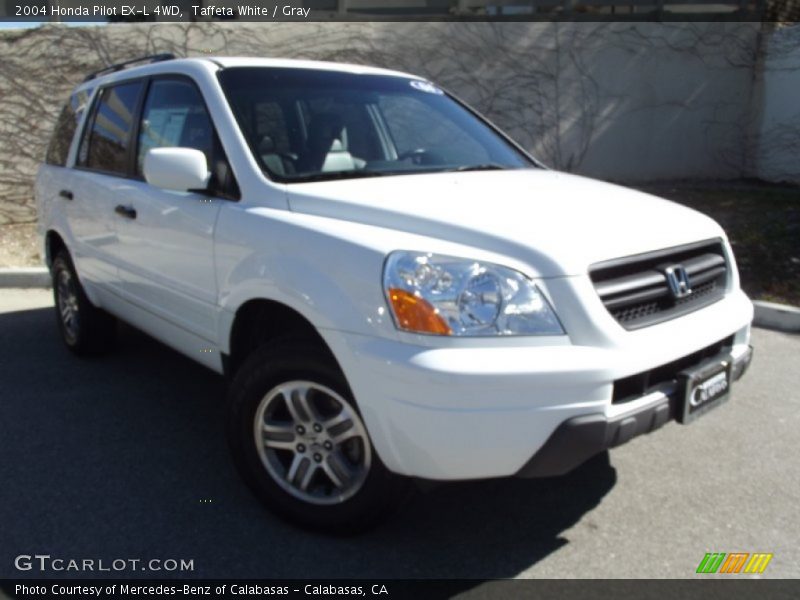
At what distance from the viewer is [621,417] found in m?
2.38

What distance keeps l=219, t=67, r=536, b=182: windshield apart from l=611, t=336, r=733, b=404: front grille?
1378mm

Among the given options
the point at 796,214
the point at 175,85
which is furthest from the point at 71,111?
the point at 796,214

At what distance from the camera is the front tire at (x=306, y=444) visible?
2631 millimetres

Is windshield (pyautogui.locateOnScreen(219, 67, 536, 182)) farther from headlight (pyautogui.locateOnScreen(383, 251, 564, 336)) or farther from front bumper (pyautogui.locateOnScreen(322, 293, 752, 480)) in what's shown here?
front bumper (pyautogui.locateOnScreen(322, 293, 752, 480))

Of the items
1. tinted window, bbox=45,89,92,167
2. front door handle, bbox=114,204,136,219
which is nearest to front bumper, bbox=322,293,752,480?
front door handle, bbox=114,204,136,219

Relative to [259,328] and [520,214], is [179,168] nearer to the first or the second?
[259,328]

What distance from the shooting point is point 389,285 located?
2.39m

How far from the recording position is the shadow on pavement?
271cm

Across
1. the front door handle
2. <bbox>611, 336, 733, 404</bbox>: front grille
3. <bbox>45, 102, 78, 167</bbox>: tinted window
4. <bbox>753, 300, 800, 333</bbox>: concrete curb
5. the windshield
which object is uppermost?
the windshield

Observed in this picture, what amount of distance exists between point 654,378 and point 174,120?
8.23 ft

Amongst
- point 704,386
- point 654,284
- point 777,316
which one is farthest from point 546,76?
point 704,386

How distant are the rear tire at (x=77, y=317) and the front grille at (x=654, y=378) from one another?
348cm

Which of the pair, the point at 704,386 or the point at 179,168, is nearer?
the point at 704,386

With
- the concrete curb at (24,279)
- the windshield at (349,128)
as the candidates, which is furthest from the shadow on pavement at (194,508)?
the concrete curb at (24,279)
